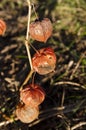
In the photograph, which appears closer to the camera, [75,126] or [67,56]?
[75,126]

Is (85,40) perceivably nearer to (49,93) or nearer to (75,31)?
(75,31)

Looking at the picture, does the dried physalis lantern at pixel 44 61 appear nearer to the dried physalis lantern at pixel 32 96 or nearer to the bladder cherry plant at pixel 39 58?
the bladder cherry plant at pixel 39 58

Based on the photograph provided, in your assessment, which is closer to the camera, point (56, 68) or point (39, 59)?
point (39, 59)

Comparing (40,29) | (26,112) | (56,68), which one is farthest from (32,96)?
(56,68)

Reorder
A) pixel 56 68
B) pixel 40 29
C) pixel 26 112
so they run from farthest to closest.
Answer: pixel 56 68, pixel 26 112, pixel 40 29

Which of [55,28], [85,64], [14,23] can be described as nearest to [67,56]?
[85,64]

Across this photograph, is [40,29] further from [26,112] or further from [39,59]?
[26,112]

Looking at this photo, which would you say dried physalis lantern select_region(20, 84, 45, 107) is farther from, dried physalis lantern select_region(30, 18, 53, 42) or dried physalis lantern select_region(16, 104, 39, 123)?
dried physalis lantern select_region(30, 18, 53, 42)

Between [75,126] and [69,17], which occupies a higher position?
[69,17]

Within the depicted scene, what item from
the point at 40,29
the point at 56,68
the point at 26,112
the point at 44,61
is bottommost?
the point at 56,68

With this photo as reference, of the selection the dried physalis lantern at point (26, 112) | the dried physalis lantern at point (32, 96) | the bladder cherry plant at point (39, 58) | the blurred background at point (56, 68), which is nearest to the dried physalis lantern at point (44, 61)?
the bladder cherry plant at point (39, 58)
